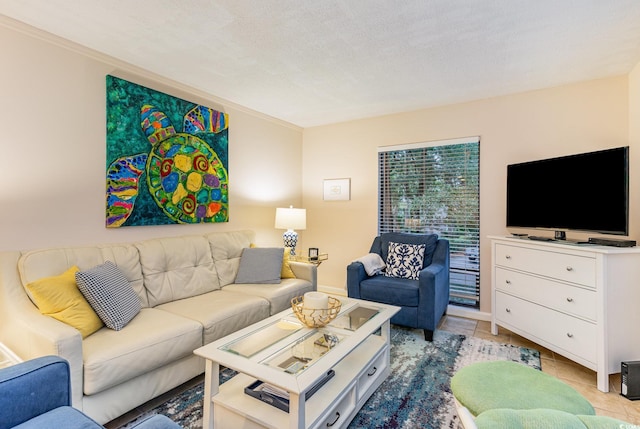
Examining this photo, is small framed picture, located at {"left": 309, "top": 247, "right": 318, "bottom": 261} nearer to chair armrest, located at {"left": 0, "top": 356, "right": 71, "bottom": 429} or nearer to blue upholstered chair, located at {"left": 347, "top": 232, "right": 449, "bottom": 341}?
blue upholstered chair, located at {"left": 347, "top": 232, "right": 449, "bottom": 341}

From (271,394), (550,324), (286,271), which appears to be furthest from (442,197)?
(271,394)

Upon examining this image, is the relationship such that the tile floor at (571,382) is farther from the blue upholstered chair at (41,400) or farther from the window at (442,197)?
the blue upholstered chair at (41,400)

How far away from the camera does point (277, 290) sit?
2.96 meters

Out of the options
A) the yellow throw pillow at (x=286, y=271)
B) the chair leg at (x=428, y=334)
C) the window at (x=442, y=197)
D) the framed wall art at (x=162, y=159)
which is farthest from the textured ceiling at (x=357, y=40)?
the chair leg at (x=428, y=334)

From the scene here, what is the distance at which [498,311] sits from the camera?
3.04m

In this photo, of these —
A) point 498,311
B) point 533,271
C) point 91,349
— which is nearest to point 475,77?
point 533,271

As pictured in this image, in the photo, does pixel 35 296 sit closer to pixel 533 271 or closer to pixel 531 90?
pixel 533 271

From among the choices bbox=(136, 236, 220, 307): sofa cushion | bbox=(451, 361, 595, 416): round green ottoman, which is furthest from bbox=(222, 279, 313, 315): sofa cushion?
bbox=(451, 361, 595, 416): round green ottoman

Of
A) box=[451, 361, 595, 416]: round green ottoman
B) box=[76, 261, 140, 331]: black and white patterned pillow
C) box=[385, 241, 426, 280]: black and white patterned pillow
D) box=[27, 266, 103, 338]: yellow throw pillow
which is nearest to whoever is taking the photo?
box=[451, 361, 595, 416]: round green ottoman

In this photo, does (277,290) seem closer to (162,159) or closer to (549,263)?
(162,159)

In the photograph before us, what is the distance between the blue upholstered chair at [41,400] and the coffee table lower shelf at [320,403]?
19.5 inches

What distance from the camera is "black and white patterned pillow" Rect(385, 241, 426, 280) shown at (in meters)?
3.37

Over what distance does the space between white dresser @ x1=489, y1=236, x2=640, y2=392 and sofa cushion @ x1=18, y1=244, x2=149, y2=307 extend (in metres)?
3.16

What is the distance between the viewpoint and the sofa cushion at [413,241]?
137 inches
